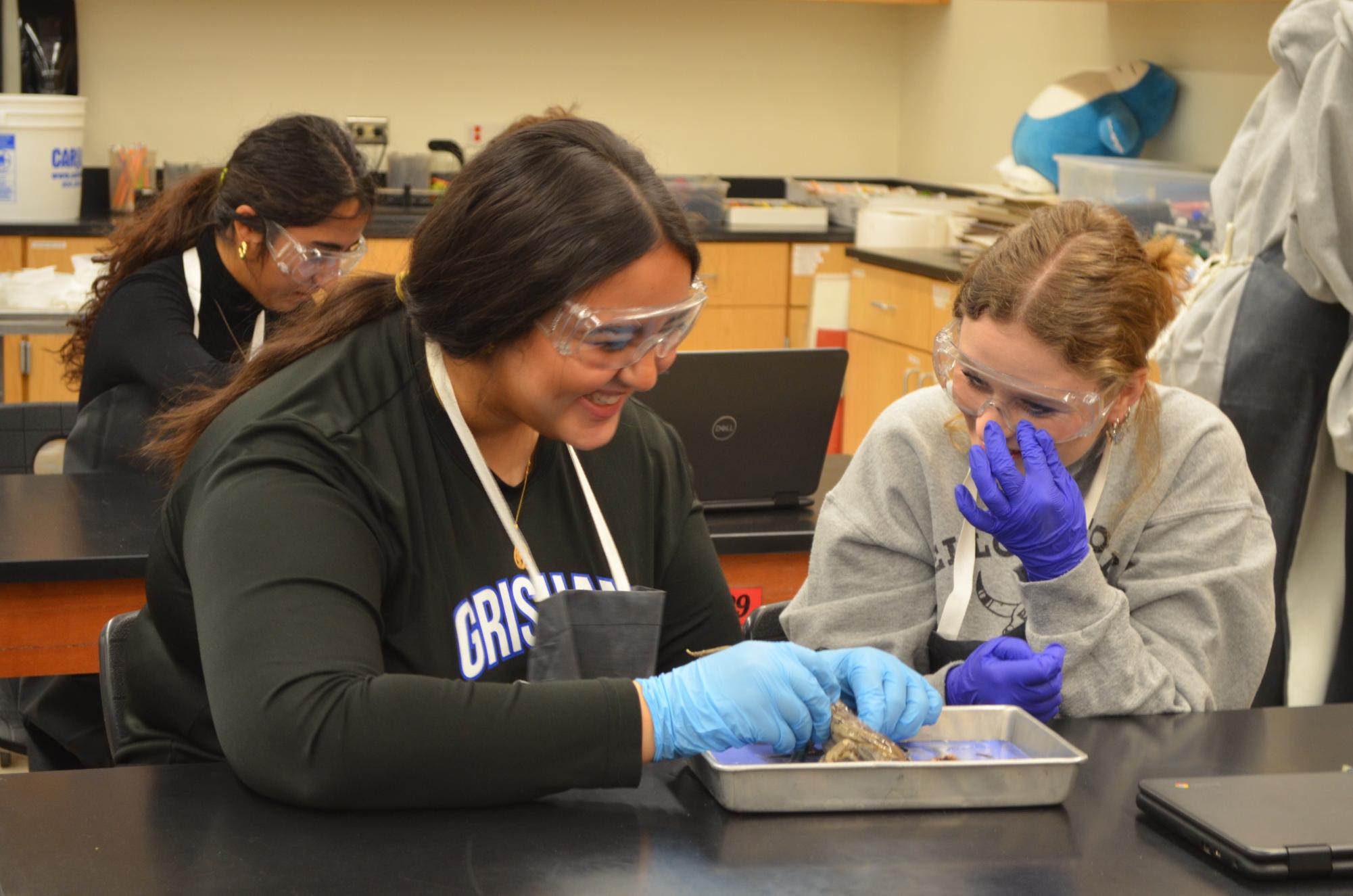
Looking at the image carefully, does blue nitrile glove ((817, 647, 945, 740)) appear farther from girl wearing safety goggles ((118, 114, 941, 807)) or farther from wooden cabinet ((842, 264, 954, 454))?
wooden cabinet ((842, 264, 954, 454))

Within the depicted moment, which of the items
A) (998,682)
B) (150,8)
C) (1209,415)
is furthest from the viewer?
(150,8)

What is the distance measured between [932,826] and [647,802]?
0.70ft

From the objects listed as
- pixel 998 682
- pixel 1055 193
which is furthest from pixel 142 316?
pixel 1055 193

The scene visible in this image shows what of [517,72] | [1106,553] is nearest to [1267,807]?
[1106,553]

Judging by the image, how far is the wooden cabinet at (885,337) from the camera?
4324mm

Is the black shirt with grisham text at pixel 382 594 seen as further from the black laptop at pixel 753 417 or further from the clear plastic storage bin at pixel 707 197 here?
the clear plastic storage bin at pixel 707 197

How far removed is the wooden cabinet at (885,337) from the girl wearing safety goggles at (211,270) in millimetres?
1978

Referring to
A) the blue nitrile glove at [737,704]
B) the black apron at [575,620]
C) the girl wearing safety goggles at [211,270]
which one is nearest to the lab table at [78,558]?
the girl wearing safety goggles at [211,270]

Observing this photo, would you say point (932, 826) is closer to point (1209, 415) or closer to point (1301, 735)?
point (1301, 735)

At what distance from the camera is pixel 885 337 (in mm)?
4605

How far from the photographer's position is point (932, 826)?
1.10 meters

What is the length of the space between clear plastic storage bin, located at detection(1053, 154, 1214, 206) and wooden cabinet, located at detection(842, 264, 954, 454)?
0.45 m

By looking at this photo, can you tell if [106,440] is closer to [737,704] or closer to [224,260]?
[224,260]

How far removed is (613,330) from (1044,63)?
13.2ft
